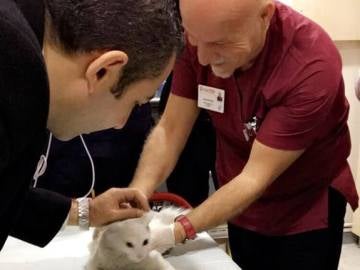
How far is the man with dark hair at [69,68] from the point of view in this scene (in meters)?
0.63

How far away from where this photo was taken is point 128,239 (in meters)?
1.19

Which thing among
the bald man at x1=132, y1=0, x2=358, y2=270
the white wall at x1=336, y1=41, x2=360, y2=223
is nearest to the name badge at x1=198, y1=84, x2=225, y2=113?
the bald man at x1=132, y1=0, x2=358, y2=270

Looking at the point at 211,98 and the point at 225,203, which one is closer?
the point at 225,203

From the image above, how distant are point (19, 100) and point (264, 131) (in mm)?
747

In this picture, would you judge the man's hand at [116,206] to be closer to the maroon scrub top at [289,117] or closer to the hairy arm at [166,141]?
the hairy arm at [166,141]

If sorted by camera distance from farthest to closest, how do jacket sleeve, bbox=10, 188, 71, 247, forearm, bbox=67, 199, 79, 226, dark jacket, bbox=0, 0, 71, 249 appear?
forearm, bbox=67, 199, 79, 226
jacket sleeve, bbox=10, 188, 71, 247
dark jacket, bbox=0, 0, 71, 249

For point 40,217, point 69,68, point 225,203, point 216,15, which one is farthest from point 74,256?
point 69,68

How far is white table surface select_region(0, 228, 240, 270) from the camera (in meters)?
1.28

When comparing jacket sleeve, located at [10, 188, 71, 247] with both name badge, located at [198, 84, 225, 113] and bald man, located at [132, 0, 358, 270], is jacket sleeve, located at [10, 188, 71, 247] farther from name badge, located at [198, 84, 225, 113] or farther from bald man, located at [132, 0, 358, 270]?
name badge, located at [198, 84, 225, 113]

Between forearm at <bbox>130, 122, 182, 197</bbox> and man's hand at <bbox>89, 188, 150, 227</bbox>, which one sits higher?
man's hand at <bbox>89, 188, 150, 227</bbox>

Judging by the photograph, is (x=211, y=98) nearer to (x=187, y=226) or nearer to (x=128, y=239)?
(x=187, y=226)

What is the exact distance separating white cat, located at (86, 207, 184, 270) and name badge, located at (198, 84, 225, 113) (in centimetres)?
33

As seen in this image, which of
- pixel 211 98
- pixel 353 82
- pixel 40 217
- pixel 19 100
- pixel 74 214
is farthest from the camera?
pixel 353 82

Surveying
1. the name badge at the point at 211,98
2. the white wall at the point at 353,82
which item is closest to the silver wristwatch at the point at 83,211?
the name badge at the point at 211,98
